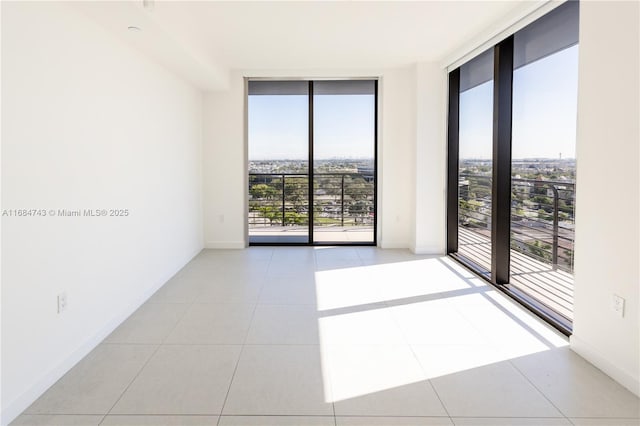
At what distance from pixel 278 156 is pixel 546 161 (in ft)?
11.4

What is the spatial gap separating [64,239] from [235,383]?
126cm

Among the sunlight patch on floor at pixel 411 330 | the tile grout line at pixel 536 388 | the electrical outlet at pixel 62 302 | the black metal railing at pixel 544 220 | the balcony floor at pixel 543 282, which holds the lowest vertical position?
the tile grout line at pixel 536 388

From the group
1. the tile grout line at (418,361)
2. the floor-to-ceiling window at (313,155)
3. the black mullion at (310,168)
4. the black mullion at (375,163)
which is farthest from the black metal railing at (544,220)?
the black mullion at (310,168)

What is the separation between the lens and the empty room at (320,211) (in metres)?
2.05

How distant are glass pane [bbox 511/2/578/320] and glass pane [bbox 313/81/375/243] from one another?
2365mm

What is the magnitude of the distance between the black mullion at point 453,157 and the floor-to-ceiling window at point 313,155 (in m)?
1.07

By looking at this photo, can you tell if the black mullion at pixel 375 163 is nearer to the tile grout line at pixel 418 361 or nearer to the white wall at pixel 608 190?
the tile grout line at pixel 418 361

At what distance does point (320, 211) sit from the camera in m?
5.99

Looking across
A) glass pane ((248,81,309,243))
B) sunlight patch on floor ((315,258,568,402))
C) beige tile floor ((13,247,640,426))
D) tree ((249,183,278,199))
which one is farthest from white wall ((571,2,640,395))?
tree ((249,183,278,199))

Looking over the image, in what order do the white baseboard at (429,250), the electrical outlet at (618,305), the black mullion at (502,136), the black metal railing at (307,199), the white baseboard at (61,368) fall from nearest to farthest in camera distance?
the white baseboard at (61,368) < the electrical outlet at (618,305) < the black mullion at (502,136) < the white baseboard at (429,250) < the black metal railing at (307,199)

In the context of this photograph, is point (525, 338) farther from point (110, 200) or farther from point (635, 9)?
point (110, 200)

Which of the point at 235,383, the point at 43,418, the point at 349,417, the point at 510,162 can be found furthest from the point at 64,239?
the point at 510,162

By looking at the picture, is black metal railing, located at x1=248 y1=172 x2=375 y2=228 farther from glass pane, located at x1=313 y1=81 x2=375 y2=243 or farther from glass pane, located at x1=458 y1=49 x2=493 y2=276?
glass pane, located at x1=458 y1=49 x2=493 y2=276

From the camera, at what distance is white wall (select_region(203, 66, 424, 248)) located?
5520mm
